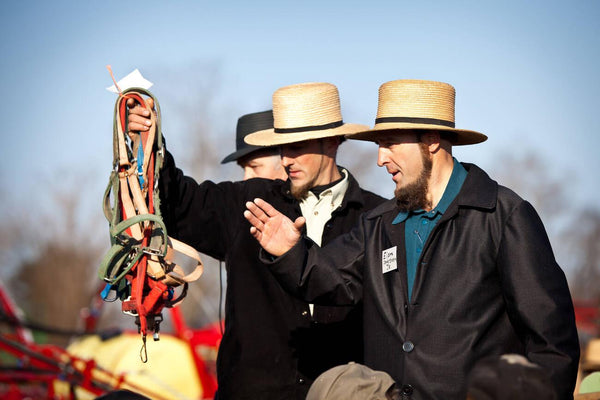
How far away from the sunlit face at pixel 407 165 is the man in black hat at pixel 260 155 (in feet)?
5.82

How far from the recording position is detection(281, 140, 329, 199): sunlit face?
14.1 feet

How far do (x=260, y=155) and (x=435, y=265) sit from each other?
2.31 m

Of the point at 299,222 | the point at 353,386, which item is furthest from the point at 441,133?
the point at 353,386

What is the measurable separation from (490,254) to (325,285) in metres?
0.71

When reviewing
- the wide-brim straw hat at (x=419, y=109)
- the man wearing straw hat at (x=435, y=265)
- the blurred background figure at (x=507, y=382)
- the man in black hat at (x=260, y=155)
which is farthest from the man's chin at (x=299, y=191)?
the blurred background figure at (x=507, y=382)

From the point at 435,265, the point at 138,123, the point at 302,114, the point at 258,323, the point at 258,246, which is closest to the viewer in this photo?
the point at 435,265

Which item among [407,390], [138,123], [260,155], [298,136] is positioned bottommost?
[407,390]

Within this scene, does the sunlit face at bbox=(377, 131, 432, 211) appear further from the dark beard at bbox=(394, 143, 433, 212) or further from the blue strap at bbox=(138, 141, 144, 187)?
the blue strap at bbox=(138, 141, 144, 187)

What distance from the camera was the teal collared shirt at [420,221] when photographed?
3.23m

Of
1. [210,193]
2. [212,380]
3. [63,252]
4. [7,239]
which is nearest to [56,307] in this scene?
[63,252]

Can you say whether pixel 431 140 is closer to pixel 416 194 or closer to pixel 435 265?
pixel 416 194

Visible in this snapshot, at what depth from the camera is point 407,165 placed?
132 inches

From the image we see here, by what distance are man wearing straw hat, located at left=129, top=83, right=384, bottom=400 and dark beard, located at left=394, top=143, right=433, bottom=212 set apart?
0.86 meters

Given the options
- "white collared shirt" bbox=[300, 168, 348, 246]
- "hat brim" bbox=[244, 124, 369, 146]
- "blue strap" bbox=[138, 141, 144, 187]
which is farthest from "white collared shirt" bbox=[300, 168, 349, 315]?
"blue strap" bbox=[138, 141, 144, 187]
